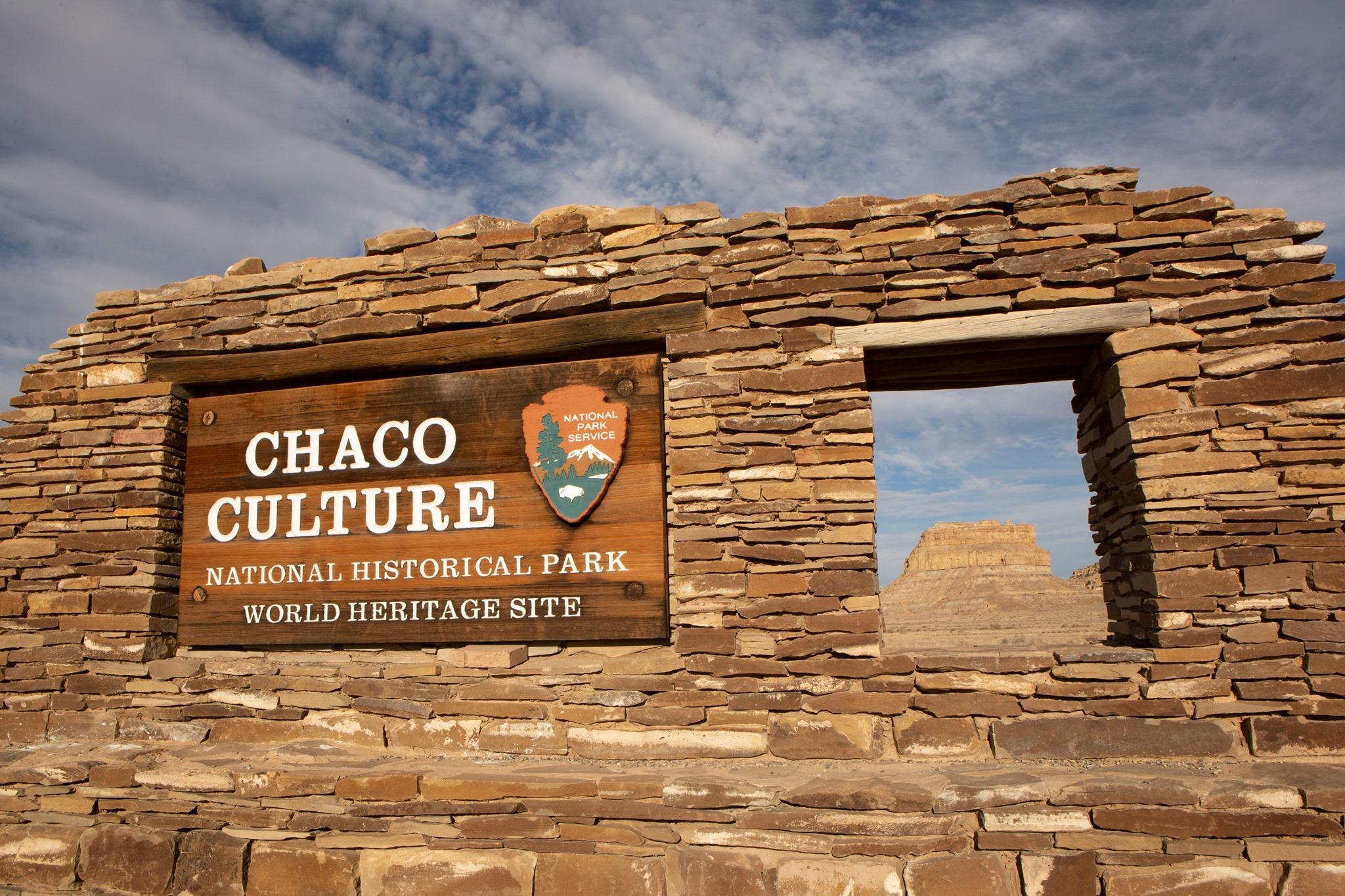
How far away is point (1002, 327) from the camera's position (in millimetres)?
4227

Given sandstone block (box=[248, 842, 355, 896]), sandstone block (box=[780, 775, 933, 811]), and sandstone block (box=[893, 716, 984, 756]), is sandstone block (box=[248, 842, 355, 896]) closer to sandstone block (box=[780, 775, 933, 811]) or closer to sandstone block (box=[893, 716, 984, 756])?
sandstone block (box=[780, 775, 933, 811])

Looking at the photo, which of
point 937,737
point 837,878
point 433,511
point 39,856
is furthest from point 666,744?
point 39,856

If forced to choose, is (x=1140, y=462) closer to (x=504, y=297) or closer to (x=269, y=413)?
(x=504, y=297)

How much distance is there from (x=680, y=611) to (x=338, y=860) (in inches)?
81.9

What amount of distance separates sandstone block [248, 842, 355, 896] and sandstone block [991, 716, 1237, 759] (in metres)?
3.19

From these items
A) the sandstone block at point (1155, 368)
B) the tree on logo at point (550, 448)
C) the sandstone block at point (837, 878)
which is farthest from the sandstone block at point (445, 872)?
the sandstone block at point (1155, 368)

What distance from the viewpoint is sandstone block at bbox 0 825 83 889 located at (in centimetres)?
432

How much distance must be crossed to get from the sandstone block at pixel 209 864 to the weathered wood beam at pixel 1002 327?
4.07 metres

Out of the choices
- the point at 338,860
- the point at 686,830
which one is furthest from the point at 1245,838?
the point at 338,860

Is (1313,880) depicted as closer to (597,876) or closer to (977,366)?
(977,366)

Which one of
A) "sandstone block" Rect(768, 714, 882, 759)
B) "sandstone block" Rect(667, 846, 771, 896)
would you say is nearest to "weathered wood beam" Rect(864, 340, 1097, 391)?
"sandstone block" Rect(768, 714, 882, 759)

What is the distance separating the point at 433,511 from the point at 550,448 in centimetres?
78

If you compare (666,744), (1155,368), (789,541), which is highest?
(1155,368)

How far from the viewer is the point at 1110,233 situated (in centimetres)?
427
